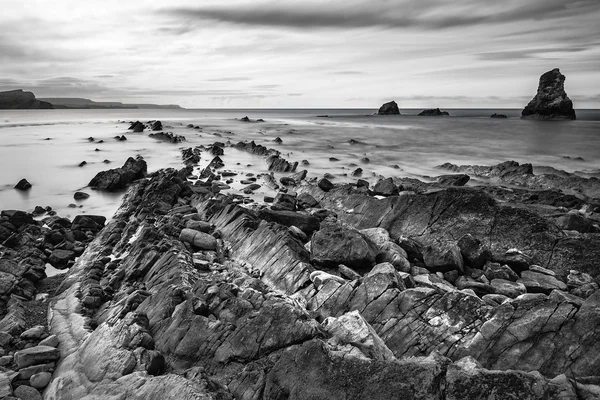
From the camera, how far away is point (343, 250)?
1019 cm

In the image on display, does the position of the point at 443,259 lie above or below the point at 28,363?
above

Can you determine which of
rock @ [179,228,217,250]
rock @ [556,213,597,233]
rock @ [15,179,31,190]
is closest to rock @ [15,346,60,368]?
rock @ [179,228,217,250]

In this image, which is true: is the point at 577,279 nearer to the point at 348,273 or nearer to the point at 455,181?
the point at 348,273

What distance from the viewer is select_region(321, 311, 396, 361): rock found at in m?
6.21

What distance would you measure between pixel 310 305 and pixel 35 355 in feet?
19.4

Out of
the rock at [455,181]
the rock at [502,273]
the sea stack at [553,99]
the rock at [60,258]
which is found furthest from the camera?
the sea stack at [553,99]

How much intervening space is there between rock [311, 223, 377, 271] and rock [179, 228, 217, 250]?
365cm

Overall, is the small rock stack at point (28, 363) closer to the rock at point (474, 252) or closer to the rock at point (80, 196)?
the rock at point (474, 252)

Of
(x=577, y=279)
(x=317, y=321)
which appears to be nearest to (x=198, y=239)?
(x=317, y=321)

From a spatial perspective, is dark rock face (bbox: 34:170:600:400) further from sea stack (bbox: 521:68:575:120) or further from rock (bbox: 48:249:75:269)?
sea stack (bbox: 521:68:575:120)

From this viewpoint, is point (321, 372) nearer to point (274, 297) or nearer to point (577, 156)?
point (274, 297)

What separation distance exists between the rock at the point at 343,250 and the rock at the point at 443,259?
5.02 feet

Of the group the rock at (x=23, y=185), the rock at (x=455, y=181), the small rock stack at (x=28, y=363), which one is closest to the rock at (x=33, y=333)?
A: the small rock stack at (x=28, y=363)

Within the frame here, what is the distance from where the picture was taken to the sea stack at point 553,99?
107 meters
